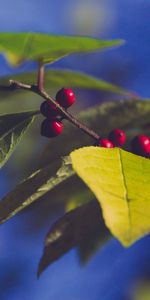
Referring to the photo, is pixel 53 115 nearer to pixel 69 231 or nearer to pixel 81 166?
pixel 69 231

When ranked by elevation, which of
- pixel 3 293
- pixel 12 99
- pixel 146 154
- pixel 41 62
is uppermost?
pixel 41 62

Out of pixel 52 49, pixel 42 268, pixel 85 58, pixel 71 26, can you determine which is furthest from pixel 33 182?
pixel 71 26

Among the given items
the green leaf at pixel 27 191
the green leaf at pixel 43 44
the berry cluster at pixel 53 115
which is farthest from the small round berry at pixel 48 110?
the green leaf at pixel 43 44

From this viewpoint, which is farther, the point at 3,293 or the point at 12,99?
the point at 3,293

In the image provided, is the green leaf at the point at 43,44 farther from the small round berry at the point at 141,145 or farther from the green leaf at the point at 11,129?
the small round berry at the point at 141,145

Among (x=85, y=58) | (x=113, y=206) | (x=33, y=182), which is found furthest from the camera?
(x=85, y=58)

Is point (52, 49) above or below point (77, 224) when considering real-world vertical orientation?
above

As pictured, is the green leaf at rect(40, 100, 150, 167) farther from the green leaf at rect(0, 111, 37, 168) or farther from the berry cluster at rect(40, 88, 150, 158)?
the green leaf at rect(0, 111, 37, 168)

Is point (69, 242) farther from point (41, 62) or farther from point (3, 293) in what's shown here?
point (3, 293)
